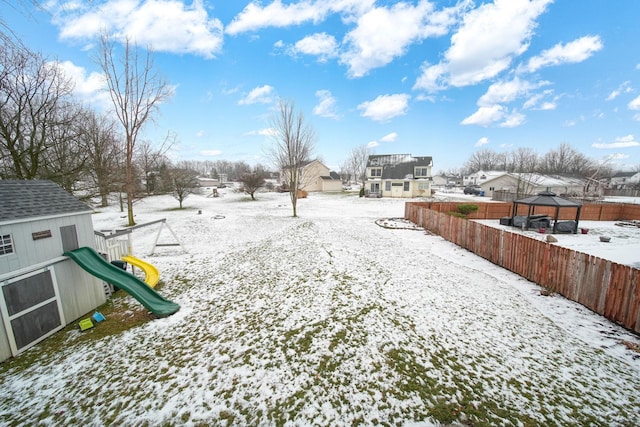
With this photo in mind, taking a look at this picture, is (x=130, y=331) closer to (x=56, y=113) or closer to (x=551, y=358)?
(x=551, y=358)

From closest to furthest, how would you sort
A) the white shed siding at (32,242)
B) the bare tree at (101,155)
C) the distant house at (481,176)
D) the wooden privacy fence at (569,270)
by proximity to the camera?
the white shed siding at (32,242) → the wooden privacy fence at (569,270) → the bare tree at (101,155) → the distant house at (481,176)

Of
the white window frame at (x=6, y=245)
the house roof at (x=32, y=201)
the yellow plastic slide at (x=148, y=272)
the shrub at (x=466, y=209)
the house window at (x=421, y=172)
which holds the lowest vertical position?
the yellow plastic slide at (x=148, y=272)

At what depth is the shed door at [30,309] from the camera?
4.99 metres

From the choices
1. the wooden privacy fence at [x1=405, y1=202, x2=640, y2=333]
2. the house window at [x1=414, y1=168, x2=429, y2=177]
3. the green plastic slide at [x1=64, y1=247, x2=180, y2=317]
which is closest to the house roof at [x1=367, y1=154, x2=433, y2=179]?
the house window at [x1=414, y1=168, x2=429, y2=177]

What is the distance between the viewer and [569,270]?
7375mm

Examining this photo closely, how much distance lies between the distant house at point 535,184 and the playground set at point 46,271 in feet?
154

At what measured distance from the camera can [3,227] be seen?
16.4 feet

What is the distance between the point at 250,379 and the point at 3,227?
6.07 m

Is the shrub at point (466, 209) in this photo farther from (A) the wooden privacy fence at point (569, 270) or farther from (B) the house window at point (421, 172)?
(B) the house window at point (421, 172)

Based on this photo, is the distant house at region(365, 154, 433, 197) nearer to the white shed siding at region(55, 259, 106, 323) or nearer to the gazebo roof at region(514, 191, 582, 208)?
the gazebo roof at region(514, 191, 582, 208)

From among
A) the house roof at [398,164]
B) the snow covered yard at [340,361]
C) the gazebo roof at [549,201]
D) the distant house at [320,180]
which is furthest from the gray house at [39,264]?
the distant house at [320,180]

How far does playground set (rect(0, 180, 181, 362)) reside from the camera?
5.05m

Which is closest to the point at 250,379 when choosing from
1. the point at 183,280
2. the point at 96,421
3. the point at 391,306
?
the point at 96,421

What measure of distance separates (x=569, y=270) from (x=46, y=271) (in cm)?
1442
